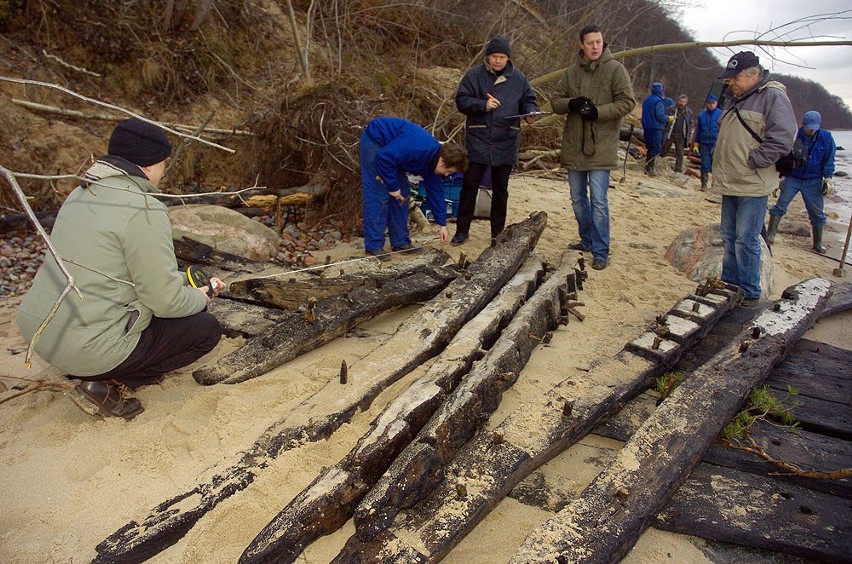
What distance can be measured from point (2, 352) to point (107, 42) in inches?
250

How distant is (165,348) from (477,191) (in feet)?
12.9

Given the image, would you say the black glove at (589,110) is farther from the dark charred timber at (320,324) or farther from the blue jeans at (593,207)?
the dark charred timber at (320,324)

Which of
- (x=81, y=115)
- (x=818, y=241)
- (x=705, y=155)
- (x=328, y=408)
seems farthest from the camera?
(x=705, y=155)

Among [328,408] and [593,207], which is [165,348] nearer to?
[328,408]

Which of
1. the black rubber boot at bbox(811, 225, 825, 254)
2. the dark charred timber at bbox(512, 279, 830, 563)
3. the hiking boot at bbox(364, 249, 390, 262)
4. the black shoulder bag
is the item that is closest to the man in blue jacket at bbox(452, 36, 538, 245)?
the hiking boot at bbox(364, 249, 390, 262)

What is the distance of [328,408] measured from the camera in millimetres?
2959

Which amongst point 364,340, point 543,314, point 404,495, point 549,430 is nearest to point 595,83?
point 543,314

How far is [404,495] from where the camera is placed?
231 centimetres

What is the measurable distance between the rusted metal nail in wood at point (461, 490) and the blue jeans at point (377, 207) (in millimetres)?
3943

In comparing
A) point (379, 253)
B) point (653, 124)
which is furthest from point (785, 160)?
point (653, 124)

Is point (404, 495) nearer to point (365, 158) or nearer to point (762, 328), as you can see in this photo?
point (762, 328)

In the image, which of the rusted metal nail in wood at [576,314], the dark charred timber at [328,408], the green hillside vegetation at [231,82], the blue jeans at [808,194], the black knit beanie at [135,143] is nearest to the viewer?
the dark charred timber at [328,408]

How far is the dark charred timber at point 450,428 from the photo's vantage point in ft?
7.38

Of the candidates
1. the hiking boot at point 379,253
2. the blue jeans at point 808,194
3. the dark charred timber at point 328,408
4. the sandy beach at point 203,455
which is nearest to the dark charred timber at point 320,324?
the sandy beach at point 203,455
